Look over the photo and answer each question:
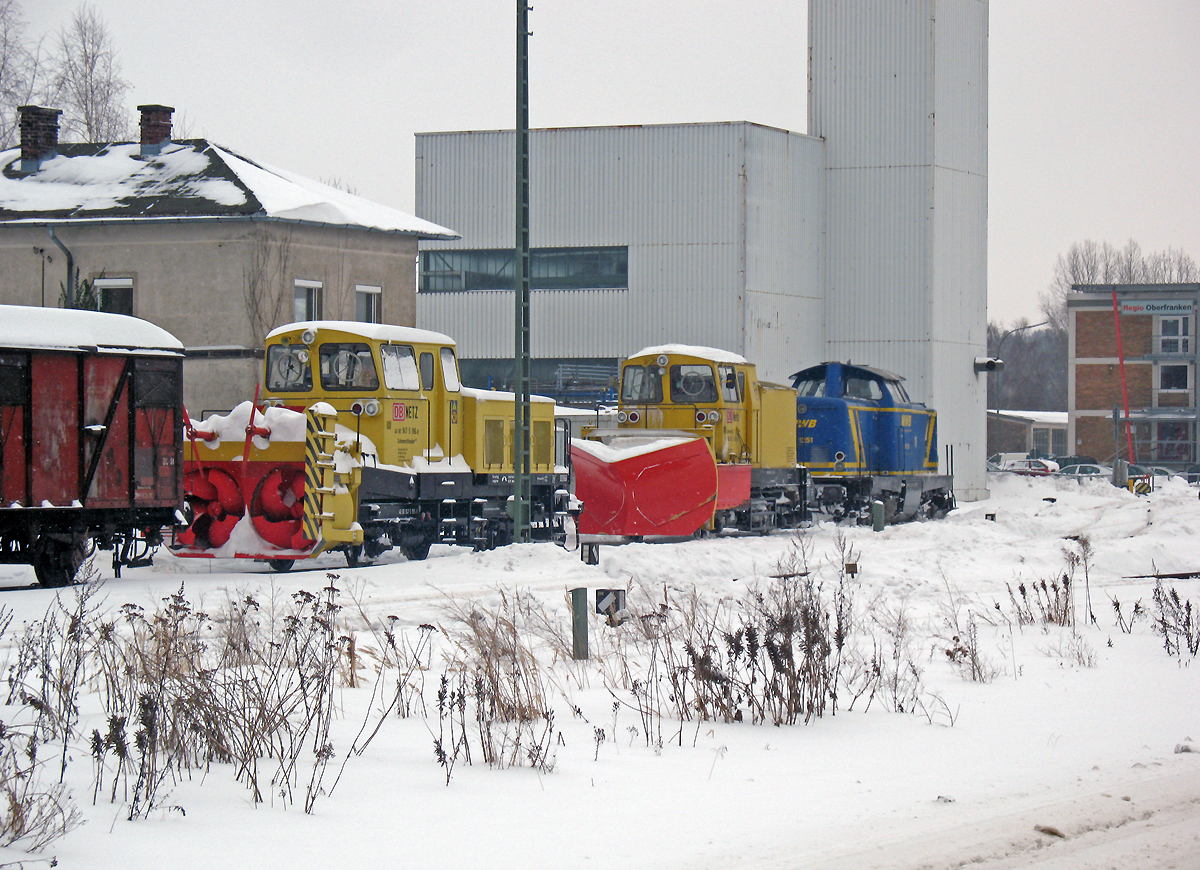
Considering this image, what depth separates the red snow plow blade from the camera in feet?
65.1

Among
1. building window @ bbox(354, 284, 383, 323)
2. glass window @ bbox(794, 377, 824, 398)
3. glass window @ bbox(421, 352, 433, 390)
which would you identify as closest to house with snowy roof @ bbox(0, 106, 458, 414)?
building window @ bbox(354, 284, 383, 323)

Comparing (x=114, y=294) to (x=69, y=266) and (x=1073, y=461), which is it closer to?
(x=69, y=266)

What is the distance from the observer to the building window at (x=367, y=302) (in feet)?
104

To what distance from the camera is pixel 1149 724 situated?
8.85 m

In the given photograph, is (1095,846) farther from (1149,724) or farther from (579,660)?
(579,660)

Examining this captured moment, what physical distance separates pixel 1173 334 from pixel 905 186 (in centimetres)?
3605

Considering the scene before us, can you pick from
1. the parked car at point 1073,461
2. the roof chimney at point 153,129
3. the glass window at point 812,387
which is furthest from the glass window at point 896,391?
the parked car at point 1073,461

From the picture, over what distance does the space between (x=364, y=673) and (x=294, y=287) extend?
20.5 metres

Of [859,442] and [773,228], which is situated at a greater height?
[773,228]

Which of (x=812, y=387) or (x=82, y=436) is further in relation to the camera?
(x=812, y=387)

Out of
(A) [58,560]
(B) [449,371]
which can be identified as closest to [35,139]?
(B) [449,371]

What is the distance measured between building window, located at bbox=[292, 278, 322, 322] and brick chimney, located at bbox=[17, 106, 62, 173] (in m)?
7.47

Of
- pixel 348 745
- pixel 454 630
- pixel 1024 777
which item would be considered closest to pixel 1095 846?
pixel 1024 777

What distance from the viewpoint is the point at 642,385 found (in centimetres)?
2312
